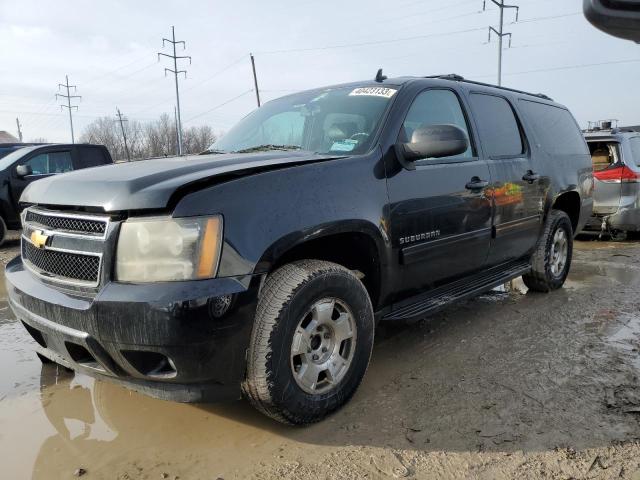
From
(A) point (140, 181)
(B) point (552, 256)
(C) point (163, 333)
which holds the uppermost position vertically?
(A) point (140, 181)

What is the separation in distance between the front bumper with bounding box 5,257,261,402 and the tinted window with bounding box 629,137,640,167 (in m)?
7.52

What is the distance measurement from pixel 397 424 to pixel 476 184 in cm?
178

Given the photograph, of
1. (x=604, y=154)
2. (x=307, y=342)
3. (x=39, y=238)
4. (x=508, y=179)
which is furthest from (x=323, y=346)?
(x=604, y=154)

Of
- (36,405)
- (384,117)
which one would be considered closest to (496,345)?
(384,117)

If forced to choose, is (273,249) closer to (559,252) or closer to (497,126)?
(497,126)

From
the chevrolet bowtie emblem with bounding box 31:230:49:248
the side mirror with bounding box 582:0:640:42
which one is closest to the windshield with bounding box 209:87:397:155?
the chevrolet bowtie emblem with bounding box 31:230:49:248

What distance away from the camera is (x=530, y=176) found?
426 cm

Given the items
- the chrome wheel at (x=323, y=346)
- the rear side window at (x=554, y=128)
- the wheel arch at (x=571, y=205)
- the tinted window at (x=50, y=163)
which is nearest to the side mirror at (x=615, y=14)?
the chrome wheel at (x=323, y=346)

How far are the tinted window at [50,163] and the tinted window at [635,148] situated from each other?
9.72 m

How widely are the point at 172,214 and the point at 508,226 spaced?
9.27 ft

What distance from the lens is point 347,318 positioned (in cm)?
263

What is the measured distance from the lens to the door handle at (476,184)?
3.47 metres

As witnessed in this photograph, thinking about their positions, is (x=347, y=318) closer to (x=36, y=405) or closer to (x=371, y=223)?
(x=371, y=223)

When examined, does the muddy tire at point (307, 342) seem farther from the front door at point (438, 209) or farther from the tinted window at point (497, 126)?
the tinted window at point (497, 126)
